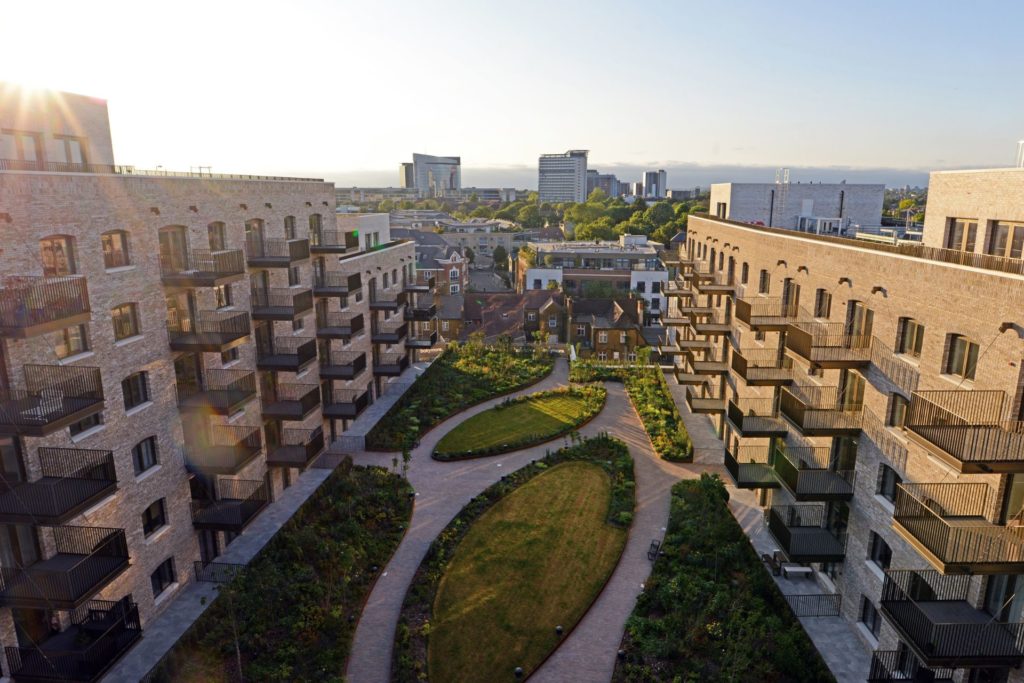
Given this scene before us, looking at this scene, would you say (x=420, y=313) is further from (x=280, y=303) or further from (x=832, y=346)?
(x=832, y=346)

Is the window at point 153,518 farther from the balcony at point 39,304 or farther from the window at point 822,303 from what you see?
the window at point 822,303

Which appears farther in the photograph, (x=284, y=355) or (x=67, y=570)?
(x=284, y=355)

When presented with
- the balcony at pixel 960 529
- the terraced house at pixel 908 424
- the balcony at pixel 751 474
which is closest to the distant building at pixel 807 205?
the terraced house at pixel 908 424

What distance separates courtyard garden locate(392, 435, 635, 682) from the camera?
1945 cm

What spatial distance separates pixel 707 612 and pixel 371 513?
14454 mm

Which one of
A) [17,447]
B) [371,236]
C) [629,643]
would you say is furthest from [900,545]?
[371,236]

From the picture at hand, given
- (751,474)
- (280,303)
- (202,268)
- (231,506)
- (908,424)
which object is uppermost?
(202,268)

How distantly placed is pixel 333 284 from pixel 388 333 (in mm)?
8264

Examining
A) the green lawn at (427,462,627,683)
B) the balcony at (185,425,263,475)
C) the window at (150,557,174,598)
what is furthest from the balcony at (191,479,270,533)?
the green lawn at (427,462,627,683)

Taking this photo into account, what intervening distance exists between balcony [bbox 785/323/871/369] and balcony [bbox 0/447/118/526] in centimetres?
2115

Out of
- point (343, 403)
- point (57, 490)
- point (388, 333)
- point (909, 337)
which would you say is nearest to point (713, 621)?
point (909, 337)

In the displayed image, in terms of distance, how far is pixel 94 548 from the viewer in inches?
667

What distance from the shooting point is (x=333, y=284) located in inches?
1287

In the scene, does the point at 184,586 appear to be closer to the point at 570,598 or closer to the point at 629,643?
the point at 570,598
